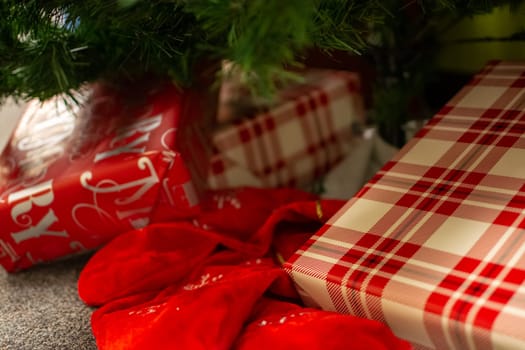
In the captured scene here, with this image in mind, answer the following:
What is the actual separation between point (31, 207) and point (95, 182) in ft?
0.25

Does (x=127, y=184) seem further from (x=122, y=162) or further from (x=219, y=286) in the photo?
(x=219, y=286)

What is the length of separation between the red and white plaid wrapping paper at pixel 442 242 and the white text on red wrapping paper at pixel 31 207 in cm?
29

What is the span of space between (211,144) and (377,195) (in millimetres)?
345

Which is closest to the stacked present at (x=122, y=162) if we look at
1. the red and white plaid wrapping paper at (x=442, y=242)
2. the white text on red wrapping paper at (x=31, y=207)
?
the white text on red wrapping paper at (x=31, y=207)

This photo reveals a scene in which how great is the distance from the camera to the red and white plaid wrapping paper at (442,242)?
43cm

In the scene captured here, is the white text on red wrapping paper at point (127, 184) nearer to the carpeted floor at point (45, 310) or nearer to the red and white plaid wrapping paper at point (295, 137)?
the carpeted floor at point (45, 310)

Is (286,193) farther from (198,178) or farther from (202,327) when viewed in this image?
(202,327)

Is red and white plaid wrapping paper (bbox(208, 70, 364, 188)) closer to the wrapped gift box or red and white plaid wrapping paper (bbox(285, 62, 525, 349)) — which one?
the wrapped gift box

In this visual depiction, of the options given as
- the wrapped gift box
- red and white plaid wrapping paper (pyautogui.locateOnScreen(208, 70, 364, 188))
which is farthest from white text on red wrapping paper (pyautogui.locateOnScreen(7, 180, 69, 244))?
red and white plaid wrapping paper (pyautogui.locateOnScreen(208, 70, 364, 188))

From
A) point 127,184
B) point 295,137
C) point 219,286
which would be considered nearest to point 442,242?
point 219,286

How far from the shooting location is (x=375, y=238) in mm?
509

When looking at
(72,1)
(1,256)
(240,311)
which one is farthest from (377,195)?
(1,256)

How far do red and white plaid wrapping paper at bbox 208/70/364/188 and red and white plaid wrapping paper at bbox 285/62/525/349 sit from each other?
31 centimetres

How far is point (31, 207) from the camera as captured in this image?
2.10 ft
